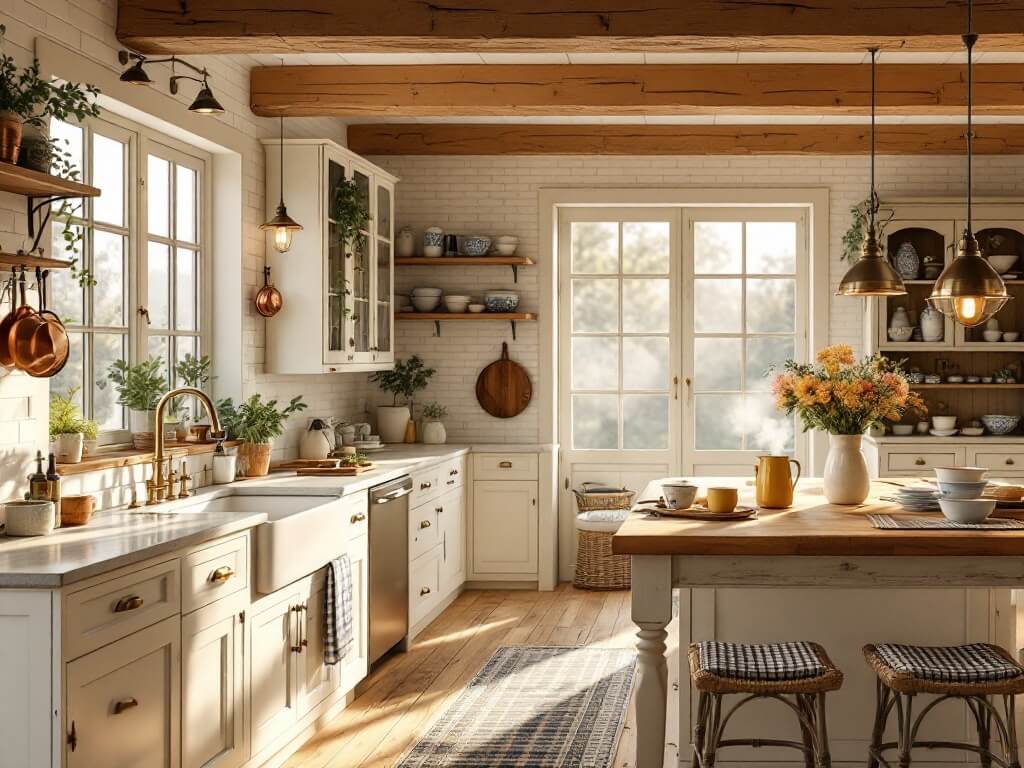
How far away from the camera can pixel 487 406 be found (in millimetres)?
7633

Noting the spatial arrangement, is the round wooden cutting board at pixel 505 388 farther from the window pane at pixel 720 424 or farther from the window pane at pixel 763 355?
the window pane at pixel 763 355

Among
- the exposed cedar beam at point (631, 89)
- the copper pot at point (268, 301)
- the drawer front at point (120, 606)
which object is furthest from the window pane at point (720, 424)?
the drawer front at point (120, 606)

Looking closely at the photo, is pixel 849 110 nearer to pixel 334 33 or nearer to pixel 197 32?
pixel 334 33

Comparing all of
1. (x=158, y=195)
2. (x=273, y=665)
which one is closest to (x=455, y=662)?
(x=273, y=665)

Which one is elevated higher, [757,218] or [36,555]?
[757,218]

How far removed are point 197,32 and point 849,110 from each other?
123 inches

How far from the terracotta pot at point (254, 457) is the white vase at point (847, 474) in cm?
→ 252

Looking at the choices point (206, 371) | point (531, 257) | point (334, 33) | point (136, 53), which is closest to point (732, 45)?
point (334, 33)

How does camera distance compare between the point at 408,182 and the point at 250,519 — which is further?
the point at 408,182

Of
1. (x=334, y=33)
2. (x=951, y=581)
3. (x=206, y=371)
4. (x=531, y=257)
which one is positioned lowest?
(x=951, y=581)

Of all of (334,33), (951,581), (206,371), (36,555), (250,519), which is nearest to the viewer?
(36,555)

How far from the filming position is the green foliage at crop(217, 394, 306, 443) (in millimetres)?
5250

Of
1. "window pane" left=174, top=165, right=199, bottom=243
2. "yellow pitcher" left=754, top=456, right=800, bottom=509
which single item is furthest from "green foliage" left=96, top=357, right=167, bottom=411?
Answer: "yellow pitcher" left=754, top=456, right=800, bottom=509

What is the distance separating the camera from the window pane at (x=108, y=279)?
448 cm
